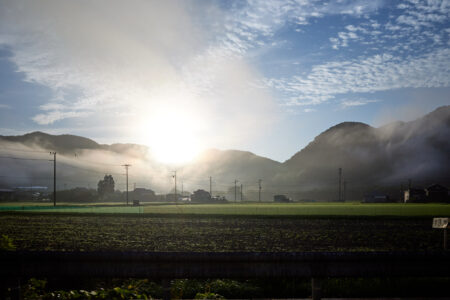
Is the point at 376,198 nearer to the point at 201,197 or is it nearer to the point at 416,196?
the point at 416,196

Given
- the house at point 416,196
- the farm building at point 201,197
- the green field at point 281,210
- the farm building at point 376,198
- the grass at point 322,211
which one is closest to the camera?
the grass at point 322,211

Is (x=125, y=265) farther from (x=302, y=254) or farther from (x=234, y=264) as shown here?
(x=302, y=254)

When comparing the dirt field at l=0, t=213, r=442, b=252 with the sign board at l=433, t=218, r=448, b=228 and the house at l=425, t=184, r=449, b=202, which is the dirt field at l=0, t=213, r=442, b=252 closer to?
the sign board at l=433, t=218, r=448, b=228

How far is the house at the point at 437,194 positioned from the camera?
5733 inches

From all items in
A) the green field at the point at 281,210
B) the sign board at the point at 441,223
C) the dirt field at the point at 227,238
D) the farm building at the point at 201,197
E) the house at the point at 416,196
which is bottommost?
the farm building at the point at 201,197

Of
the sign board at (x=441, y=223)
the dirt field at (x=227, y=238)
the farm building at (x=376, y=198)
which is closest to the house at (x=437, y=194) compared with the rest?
the farm building at (x=376, y=198)

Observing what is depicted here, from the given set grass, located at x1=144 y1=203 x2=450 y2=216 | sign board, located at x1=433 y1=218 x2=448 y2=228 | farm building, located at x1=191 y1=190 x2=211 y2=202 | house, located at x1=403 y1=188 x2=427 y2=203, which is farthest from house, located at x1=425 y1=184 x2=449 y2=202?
sign board, located at x1=433 y1=218 x2=448 y2=228

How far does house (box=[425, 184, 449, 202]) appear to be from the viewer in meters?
146

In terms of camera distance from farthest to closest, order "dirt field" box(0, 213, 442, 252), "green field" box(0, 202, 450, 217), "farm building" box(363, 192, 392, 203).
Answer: "farm building" box(363, 192, 392, 203) < "green field" box(0, 202, 450, 217) < "dirt field" box(0, 213, 442, 252)

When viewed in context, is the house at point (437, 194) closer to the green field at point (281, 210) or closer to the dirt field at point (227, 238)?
the green field at point (281, 210)

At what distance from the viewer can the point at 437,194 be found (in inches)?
5797

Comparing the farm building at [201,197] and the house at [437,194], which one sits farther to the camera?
the farm building at [201,197]

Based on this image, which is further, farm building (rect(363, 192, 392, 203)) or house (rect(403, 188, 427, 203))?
farm building (rect(363, 192, 392, 203))

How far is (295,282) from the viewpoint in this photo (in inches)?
395
